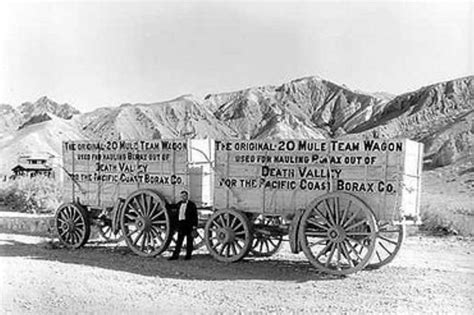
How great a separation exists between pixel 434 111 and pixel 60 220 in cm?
7616

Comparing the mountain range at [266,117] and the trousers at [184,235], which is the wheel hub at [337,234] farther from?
the mountain range at [266,117]

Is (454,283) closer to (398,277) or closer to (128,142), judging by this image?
(398,277)

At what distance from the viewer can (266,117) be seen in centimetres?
10788

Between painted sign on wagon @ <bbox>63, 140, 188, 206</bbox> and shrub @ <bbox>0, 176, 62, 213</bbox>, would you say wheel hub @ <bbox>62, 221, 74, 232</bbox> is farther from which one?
shrub @ <bbox>0, 176, 62, 213</bbox>

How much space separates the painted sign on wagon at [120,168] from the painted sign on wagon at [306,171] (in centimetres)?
101

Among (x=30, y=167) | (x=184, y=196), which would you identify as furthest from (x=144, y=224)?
(x=30, y=167)

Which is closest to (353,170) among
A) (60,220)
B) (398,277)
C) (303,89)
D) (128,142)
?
(398,277)

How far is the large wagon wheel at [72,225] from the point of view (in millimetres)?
13359

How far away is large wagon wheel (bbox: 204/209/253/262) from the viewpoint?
11.2 meters

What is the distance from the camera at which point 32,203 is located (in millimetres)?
23750

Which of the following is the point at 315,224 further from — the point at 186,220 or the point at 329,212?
the point at 186,220

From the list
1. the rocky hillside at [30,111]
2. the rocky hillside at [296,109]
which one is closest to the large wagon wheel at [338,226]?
the rocky hillside at [296,109]

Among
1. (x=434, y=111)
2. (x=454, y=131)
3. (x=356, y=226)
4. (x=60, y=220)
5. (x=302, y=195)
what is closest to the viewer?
(x=356, y=226)

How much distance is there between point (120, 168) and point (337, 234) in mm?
4864
